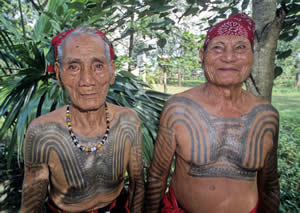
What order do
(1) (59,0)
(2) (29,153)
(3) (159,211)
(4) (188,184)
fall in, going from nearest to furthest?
(2) (29,153) < (4) (188,184) < (3) (159,211) < (1) (59,0)

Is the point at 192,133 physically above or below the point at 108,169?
above

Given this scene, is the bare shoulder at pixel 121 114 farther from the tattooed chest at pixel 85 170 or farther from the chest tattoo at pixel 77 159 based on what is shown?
the tattooed chest at pixel 85 170

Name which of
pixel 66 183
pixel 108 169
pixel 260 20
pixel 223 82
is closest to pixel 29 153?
pixel 66 183

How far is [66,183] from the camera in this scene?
1272 mm

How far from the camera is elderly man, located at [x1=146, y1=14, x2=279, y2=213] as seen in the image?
126 centimetres

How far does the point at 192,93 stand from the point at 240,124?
1.22ft

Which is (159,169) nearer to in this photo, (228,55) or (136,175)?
(136,175)

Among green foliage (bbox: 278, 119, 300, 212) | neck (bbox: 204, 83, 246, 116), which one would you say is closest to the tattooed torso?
neck (bbox: 204, 83, 246, 116)

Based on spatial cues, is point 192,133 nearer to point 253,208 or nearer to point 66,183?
point 253,208

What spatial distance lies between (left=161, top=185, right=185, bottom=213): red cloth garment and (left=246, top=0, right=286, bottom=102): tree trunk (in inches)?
42.8

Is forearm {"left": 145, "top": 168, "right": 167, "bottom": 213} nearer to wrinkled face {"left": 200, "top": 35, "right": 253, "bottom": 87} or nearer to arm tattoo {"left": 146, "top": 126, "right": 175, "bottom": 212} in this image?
arm tattoo {"left": 146, "top": 126, "right": 175, "bottom": 212}

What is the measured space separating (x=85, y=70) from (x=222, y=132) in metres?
0.93

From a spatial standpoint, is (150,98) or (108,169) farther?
(150,98)

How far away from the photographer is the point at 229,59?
47.7 inches
